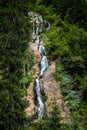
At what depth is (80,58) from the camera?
70.0 ft

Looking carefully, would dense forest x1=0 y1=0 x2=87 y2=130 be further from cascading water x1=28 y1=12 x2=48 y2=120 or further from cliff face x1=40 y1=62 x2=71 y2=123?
cascading water x1=28 y1=12 x2=48 y2=120

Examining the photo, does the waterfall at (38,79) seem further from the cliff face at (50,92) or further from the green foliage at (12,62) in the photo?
the green foliage at (12,62)

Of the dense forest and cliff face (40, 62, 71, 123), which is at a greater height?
the dense forest

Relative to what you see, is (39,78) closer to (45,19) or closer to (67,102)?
(67,102)

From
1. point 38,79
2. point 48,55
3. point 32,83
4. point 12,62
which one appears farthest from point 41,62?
point 12,62

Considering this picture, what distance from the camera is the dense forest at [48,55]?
38.0 feet

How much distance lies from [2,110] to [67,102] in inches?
377

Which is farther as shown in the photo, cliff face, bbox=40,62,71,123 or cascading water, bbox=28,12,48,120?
cascading water, bbox=28,12,48,120

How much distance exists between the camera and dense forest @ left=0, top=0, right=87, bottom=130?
38.0ft

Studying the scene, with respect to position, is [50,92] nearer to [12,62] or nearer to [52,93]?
[52,93]

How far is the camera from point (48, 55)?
83.2ft

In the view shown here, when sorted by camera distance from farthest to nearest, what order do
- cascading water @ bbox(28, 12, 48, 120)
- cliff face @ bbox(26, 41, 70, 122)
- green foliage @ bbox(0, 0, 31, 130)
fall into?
cascading water @ bbox(28, 12, 48, 120) < cliff face @ bbox(26, 41, 70, 122) < green foliage @ bbox(0, 0, 31, 130)

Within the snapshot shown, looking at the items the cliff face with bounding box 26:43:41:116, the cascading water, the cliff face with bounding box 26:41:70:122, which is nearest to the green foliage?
the cascading water

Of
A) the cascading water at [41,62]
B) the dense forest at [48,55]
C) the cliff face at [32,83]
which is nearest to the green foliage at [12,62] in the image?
the dense forest at [48,55]
